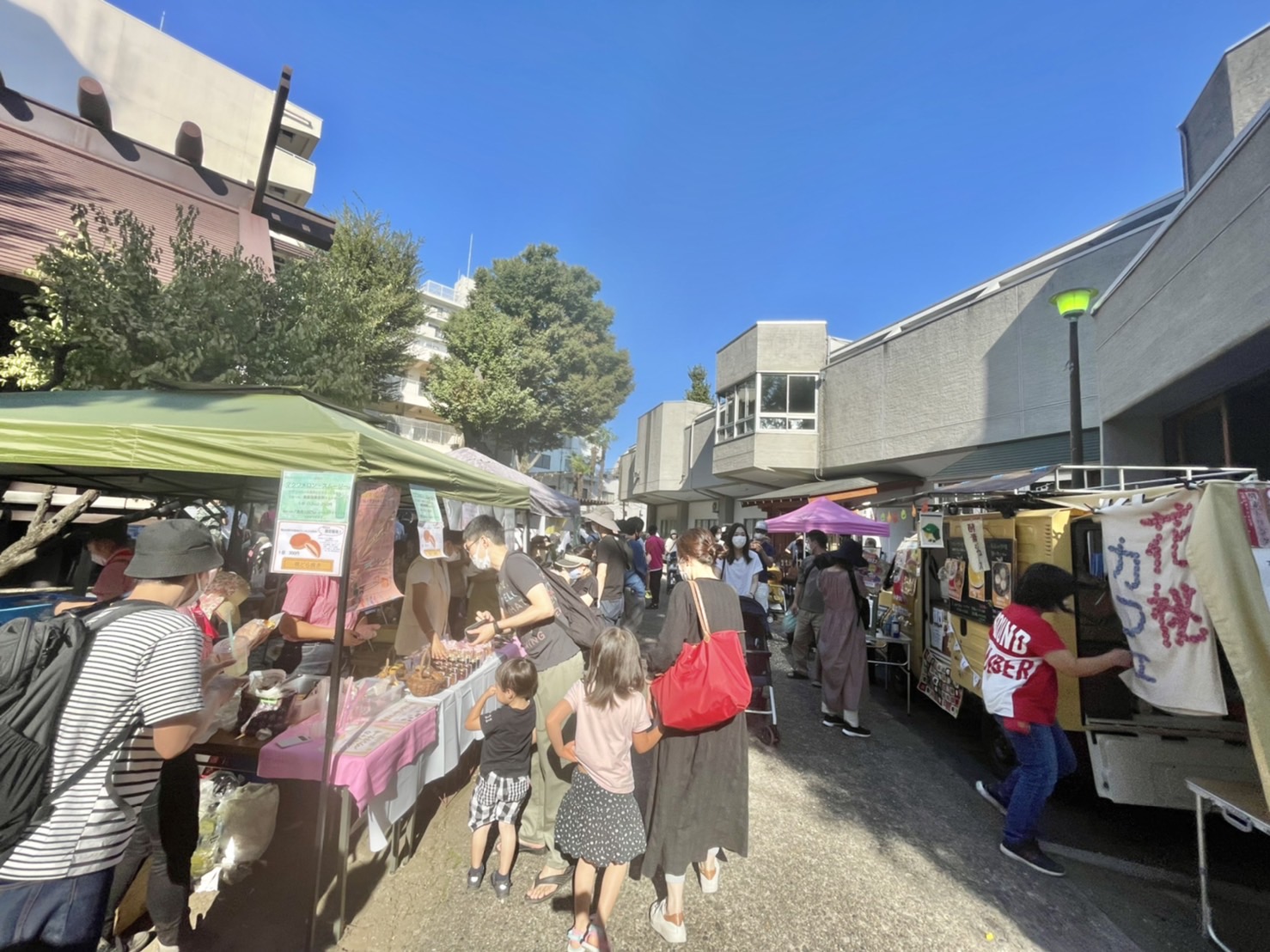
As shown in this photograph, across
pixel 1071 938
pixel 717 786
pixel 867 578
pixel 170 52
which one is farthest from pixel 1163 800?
pixel 170 52

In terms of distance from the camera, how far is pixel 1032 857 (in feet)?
10.6

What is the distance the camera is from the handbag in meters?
2.57

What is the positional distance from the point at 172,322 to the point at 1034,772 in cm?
917

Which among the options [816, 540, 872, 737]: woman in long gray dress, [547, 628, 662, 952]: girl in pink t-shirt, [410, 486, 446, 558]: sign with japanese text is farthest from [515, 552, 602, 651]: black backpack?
[816, 540, 872, 737]: woman in long gray dress

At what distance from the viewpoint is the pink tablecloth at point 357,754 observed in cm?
263

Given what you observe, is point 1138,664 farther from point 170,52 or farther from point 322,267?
point 170,52

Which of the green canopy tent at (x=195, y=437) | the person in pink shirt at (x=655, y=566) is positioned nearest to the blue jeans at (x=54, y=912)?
the green canopy tent at (x=195, y=437)

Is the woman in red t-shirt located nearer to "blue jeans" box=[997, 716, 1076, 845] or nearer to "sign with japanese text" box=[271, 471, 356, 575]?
"blue jeans" box=[997, 716, 1076, 845]

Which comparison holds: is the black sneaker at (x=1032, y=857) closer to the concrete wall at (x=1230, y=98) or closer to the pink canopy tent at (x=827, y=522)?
the pink canopy tent at (x=827, y=522)

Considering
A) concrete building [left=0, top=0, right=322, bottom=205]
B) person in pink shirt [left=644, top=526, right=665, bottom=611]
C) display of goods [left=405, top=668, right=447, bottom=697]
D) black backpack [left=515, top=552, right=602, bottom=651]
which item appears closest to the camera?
black backpack [left=515, top=552, right=602, bottom=651]

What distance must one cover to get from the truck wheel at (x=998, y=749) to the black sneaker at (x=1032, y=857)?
4.01ft

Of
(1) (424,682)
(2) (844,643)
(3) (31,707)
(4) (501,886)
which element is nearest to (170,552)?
(3) (31,707)

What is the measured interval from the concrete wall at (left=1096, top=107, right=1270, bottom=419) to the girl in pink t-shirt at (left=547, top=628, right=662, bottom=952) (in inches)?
200

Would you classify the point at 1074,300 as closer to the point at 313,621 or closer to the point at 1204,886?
the point at 1204,886
